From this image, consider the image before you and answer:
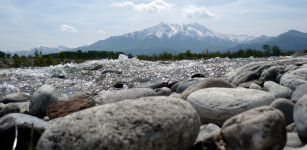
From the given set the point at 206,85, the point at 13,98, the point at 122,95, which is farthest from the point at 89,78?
the point at 206,85

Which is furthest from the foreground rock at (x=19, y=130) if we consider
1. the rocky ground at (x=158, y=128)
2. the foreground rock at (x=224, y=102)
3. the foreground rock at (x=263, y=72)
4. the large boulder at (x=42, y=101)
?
the foreground rock at (x=263, y=72)

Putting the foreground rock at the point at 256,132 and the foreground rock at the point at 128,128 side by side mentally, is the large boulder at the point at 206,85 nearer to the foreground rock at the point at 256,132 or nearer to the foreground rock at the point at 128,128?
the foreground rock at the point at 128,128

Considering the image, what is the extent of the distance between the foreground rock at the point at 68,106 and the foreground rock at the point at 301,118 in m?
3.72

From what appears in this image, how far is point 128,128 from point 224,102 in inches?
92.4

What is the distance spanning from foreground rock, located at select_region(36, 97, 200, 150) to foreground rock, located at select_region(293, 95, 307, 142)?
1159mm

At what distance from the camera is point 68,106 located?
770 cm

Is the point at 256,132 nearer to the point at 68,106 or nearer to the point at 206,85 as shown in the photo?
the point at 206,85

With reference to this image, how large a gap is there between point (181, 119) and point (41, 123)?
1978 millimetres

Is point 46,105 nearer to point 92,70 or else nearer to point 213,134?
point 213,134

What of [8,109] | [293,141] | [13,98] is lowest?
[13,98]

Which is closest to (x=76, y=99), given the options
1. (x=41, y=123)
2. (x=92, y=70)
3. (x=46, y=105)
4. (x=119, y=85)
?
(x=46, y=105)

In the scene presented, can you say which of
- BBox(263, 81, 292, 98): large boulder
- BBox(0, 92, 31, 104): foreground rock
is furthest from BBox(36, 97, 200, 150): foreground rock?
BBox(0, 92, 31, 104): foreground rock

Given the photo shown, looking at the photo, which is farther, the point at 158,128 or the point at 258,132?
the point at 158,128

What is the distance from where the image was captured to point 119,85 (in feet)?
50.0
